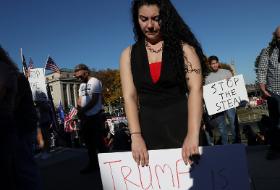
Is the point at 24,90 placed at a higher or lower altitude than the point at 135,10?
lower

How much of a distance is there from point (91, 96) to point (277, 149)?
2974 millimetres

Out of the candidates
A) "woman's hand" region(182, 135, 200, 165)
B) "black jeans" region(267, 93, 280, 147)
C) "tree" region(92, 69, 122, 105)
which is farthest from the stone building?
"woman's hand" region(182, 135, 200, 165)

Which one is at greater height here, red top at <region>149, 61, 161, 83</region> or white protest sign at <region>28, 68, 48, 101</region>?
white protest sign at <region>28, 68, 48, 101</region>

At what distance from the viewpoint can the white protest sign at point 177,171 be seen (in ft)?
6.72

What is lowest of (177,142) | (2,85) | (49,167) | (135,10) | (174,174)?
(49,167)

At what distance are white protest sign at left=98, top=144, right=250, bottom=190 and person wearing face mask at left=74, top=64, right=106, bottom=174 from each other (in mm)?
4276

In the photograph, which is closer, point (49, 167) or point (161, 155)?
point (161, 155)

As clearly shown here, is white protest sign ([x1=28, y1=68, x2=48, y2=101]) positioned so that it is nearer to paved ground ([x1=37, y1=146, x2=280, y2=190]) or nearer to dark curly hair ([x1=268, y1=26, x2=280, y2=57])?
paved ground ([x1=37, y1=146, x2=280, y2=190])

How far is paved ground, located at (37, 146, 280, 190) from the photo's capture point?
4699mm

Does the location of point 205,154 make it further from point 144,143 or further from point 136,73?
point 136,73

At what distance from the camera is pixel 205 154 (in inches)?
83.7

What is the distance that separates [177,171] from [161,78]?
1.83 feet

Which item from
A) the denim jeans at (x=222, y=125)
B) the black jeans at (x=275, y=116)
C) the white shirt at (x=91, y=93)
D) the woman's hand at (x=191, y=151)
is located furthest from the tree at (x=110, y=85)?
the woman's hand at (x=191, y=151)

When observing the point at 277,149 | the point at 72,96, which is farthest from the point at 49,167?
the point at 72,96
